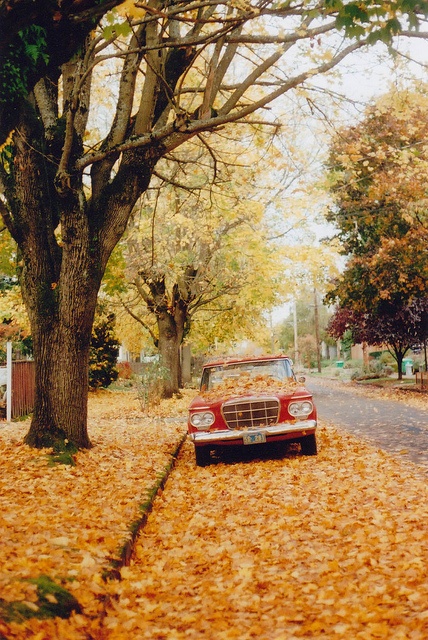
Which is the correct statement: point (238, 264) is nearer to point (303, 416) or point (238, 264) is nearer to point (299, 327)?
point (303, 416)

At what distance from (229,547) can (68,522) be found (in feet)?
5.20

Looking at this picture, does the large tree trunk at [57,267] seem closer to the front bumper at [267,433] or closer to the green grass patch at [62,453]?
the green grass patch at [62,453]

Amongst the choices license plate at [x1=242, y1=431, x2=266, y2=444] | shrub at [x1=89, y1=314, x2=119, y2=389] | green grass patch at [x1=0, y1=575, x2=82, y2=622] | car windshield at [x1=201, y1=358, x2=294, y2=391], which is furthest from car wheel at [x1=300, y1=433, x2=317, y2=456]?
shrub at [x1=89, y1=314, x2=119, y2=389]

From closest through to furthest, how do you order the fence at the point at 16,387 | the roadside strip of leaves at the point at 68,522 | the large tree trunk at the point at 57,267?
the roadside strip of leaves at the point at 68,522
the large tree trunk at the point at 57,267
the fence at the point at 16,387

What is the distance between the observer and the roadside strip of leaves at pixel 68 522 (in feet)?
12.8

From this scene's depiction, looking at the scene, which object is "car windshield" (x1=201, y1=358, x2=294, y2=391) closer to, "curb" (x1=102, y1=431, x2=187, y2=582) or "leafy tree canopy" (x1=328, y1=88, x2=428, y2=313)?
"curb" (x1=102, y1=431, x2=187, y2=582)

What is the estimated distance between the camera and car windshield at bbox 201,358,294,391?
11031mm

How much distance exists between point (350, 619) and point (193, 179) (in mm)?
16532

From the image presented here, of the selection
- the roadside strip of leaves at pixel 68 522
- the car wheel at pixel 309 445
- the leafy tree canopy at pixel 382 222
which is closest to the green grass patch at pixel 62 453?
the roadside strip of leaves at pixel 68 522

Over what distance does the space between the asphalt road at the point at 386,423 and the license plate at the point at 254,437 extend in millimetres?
2310

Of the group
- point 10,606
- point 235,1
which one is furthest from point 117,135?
point 10,606

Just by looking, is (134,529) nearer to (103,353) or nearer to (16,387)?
(16,387)

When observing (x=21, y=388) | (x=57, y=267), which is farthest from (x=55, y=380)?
(x=21, y=388)

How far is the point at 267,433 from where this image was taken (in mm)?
9578
